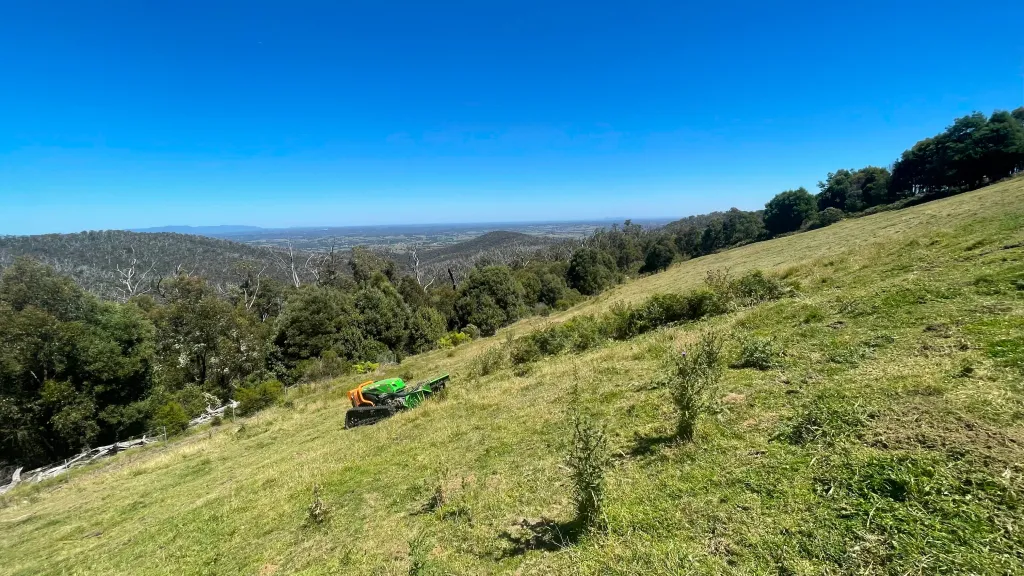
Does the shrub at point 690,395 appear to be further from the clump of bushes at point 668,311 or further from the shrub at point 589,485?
the clump of bushes at point 668,311

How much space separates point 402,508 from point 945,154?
5643 cm

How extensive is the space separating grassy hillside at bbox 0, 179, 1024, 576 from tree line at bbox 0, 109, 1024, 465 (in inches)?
478

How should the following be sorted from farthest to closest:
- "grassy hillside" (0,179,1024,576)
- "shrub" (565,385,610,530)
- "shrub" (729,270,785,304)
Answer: "shrub" (729,270,785,304)
"shrub" (565,385,610,530)
"grassy hillside" (0,179,1024,576)

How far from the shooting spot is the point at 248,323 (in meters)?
35.8

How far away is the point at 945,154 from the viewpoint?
37312 mm

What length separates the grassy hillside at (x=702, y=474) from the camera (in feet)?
9.75

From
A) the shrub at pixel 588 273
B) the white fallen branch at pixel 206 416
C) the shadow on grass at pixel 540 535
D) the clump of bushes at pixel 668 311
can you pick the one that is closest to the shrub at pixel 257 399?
the white fallen branch at pixel 206 416

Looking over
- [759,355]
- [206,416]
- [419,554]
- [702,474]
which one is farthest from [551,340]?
[206,416]

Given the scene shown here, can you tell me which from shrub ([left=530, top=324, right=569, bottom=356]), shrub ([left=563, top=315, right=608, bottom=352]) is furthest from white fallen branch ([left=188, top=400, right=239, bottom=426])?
shrub ([left=563, top=315, right=608, bottom=352])

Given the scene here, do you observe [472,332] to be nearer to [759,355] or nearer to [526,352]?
[526,352]

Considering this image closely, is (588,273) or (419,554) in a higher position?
(419,554)

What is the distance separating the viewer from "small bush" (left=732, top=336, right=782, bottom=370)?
255 inches

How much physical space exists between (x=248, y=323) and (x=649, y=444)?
40.5 metres

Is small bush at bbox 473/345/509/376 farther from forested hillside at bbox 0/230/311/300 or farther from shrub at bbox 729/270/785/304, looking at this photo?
forested hillside at bbox 0/230/311/300
